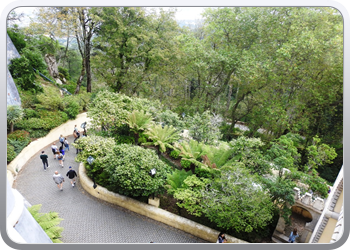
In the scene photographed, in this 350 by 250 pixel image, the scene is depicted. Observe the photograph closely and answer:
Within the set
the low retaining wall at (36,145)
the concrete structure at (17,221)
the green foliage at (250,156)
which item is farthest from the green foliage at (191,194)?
the low retaining wall at (36,145)

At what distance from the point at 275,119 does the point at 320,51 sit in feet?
Answer: 11.0

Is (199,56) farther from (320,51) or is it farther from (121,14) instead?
(320,51)

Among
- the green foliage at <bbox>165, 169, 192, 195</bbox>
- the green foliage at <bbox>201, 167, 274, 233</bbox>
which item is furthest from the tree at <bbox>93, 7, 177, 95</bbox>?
the green foliage at <bbox>201, 167, 274, 233</bbox>

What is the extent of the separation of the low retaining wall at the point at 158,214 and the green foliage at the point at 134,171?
0.29 m

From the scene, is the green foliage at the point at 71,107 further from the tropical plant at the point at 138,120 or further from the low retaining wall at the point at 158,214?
the low retaining wall at the point at 158,214

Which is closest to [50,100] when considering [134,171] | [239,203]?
→ [134,171]

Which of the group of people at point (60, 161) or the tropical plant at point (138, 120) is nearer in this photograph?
the group of people at point (60, 161)

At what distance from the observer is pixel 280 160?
6.61 metres

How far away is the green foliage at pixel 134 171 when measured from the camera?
634 cm

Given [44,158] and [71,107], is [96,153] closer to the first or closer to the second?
[44,158]

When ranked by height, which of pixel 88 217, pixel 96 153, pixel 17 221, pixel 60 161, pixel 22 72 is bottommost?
pixel 88 217

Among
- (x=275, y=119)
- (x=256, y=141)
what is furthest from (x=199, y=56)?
(x=256, y=141)

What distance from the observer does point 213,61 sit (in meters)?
11.1

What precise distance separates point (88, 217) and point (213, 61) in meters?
8.85
